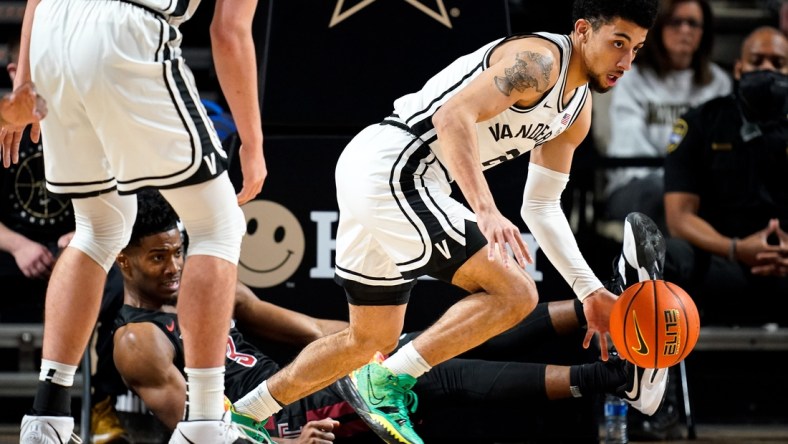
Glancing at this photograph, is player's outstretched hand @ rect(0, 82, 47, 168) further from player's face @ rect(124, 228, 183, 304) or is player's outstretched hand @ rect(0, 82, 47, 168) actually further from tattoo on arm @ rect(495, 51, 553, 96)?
player's face @ rect(124, 228, 183, 304)

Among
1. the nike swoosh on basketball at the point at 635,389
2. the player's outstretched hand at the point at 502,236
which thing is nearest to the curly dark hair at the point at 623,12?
the player's outstretched hand at the point at 502,236

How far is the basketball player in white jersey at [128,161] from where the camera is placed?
2854mm

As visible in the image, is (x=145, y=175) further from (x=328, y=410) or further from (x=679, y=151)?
(x=679, y=151)

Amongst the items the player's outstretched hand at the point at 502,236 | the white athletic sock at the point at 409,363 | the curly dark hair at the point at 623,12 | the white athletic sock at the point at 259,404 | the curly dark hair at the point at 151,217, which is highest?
the curly dark hair at the point at 623,12

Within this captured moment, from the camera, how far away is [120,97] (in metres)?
2.84

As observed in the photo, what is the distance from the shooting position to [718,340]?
18.1ft

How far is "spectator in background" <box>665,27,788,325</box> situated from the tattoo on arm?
1.88 m

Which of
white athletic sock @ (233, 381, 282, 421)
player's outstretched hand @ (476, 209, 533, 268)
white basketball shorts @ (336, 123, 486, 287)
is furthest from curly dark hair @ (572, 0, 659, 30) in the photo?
white athletic sock @ (233, 381, 282, 421)

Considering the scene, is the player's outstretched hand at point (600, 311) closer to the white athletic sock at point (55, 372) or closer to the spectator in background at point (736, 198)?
the spectator in background at point (736, 198)

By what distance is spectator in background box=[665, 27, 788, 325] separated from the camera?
5.25 m

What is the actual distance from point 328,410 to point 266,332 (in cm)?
43

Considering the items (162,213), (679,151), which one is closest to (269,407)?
(162,213)

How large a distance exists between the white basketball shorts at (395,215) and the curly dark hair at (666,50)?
251 cm

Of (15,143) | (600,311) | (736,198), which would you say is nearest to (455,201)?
(600,311)
